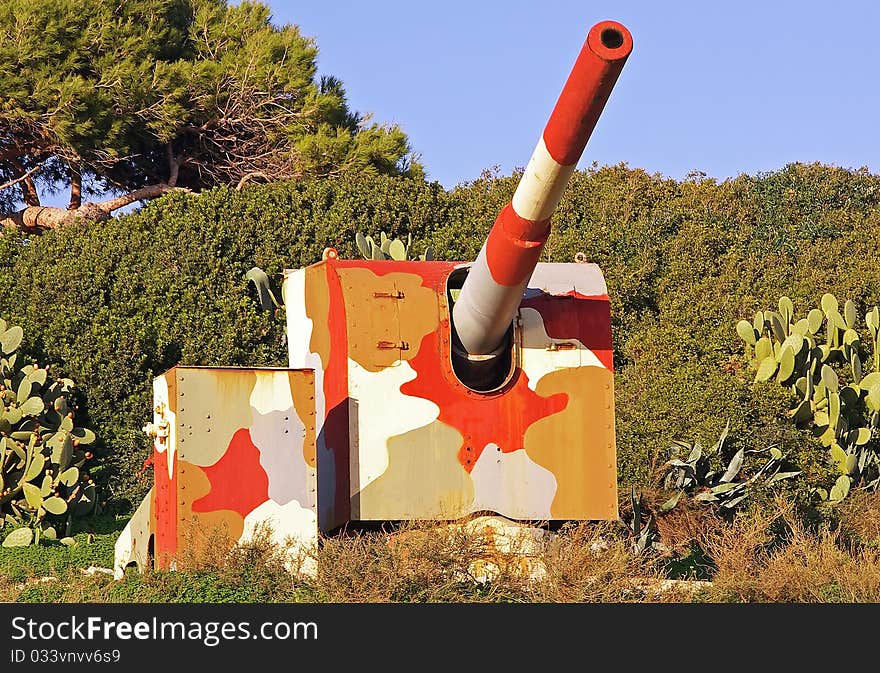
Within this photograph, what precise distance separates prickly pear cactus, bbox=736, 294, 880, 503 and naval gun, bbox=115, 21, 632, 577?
4.05 meters

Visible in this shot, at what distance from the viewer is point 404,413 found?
822 centimetres

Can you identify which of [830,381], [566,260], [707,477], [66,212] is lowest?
[707,477]

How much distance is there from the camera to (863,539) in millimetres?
11086

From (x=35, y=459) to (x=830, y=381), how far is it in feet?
22.5

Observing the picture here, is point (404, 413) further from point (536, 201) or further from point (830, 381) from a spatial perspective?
point (830, 381)

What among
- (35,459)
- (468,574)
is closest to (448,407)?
(468,574)

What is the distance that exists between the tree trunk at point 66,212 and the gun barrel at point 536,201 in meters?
12.1

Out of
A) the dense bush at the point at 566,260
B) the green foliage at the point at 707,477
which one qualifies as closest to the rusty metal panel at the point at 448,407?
the green foliage at the point at 707,477

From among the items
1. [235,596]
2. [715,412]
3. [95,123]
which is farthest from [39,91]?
[235,596]

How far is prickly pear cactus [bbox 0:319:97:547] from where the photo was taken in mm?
10992

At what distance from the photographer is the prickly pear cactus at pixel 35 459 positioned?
11.0 meters

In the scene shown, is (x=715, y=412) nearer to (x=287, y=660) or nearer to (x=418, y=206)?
(x=418, y=206)

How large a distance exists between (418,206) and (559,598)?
10622mm

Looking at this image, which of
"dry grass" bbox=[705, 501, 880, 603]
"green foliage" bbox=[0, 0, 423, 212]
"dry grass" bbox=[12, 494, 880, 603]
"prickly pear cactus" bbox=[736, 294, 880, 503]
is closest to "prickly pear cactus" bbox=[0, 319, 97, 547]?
"dry grass" bbox=[12, 494, 880, 603]
